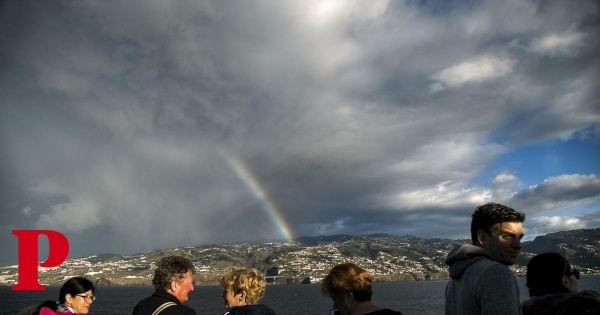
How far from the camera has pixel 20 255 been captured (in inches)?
397

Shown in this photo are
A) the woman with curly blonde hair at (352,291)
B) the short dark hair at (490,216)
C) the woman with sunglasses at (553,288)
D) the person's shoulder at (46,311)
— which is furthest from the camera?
the person's shoulder at (46,311)

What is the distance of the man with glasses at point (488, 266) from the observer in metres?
3.88

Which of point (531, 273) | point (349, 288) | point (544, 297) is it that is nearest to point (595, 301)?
point (544, 297)

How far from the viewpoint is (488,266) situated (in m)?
4.05

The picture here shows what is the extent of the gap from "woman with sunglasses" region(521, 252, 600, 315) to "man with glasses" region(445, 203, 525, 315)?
2.20 ft

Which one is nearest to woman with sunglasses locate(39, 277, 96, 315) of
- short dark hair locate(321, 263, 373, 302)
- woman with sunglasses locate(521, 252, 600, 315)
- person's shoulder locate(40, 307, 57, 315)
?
person's shoulder locate(40, 307, 57, 315)

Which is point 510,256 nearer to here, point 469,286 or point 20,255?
point 469,286

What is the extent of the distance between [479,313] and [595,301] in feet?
3.89

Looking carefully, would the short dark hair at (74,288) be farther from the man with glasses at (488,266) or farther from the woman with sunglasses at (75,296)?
the man with glasses at (488,266)

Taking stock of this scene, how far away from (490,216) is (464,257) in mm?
646

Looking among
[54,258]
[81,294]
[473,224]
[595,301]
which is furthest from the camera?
[54,258]

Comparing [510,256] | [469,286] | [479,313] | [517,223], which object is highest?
[517,223]

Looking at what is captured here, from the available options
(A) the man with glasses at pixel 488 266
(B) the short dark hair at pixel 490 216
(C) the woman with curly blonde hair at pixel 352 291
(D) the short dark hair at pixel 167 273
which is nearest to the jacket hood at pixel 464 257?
(A) the man with glasses at pixel 488 266

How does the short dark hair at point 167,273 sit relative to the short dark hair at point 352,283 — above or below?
above
